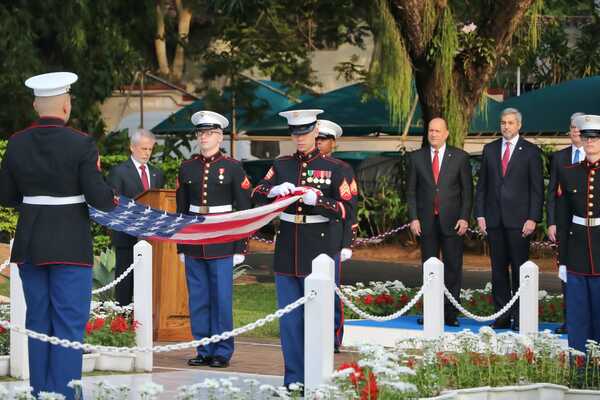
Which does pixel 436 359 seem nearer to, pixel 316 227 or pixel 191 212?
pixel 316 227

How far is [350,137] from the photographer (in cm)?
3419

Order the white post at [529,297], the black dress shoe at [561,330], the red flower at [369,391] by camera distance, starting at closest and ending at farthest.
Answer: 1. the red flower at [369,391]
2. the white post at [529,297]
3. the black dress shoe at [561,330]

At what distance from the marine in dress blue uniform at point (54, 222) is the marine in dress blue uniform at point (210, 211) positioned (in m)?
3.35

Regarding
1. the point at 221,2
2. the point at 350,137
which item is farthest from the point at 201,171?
the point at 350,137

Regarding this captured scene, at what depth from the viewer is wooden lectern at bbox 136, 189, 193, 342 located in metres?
14.8

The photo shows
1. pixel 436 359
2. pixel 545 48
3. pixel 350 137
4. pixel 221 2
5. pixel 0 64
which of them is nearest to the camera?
pixel 436 359

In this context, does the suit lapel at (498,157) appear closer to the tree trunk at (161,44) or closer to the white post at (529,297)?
the white post at (529,297)

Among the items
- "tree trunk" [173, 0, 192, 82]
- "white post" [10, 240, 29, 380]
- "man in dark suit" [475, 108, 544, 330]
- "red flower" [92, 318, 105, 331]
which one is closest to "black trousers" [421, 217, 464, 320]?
"man in dark suit" [475, 108, 544, 330]

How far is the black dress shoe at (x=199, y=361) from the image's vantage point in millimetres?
12953

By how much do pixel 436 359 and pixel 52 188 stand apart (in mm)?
2729

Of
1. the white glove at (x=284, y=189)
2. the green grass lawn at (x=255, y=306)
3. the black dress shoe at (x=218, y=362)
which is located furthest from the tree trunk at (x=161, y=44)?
the white glove at (x=284, y=189)

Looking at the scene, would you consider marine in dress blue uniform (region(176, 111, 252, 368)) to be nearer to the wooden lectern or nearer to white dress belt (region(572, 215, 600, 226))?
the wooden lectern

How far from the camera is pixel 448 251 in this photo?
15227 mm

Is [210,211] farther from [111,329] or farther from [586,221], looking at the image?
[586,221]
